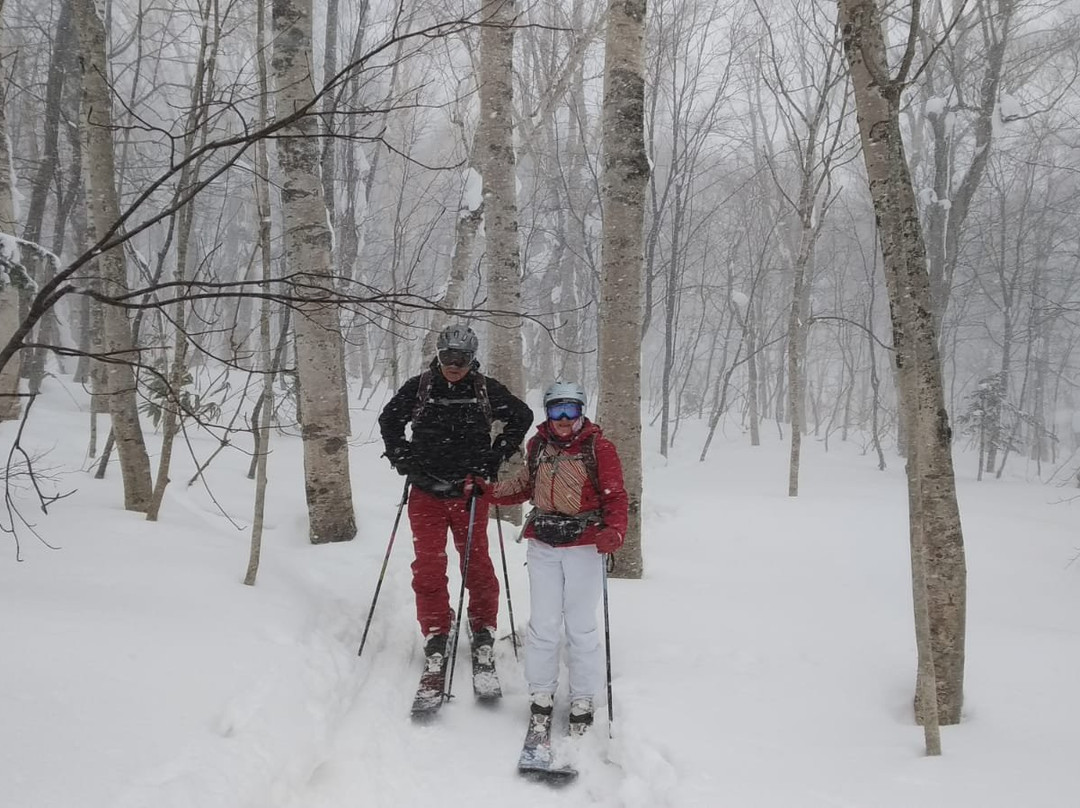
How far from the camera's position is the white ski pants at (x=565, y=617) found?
3910mm

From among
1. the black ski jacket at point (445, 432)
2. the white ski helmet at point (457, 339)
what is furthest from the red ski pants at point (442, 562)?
the white ski helmet at point (457, 339)

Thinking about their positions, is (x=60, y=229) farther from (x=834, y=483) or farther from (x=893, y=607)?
(x=834, y=483)

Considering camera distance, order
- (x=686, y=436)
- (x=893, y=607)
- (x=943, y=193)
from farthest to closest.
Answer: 1. (x=686, y=436)
2. (x=943, y=193)
3. (x=893, y=607)

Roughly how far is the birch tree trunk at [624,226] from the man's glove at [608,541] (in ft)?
6.83

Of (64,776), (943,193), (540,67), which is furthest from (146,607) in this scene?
(943,193)

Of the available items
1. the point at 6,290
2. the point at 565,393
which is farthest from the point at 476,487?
the point at 6,290

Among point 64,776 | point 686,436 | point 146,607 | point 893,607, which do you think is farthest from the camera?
point 686,436

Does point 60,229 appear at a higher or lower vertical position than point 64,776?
higher

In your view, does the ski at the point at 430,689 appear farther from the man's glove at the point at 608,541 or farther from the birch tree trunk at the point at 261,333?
the birch tree trunk at the point at 261,333

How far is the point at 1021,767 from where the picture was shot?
3.08m

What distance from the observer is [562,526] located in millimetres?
3932

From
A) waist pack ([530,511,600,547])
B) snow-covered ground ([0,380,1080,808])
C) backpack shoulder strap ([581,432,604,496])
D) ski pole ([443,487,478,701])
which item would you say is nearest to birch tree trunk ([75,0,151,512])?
snow-covered ground ([0,380,1080,808])

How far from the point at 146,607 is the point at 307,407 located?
231 centimetres

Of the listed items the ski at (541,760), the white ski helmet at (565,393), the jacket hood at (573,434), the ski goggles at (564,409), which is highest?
the white ski helmet at (565,393)
